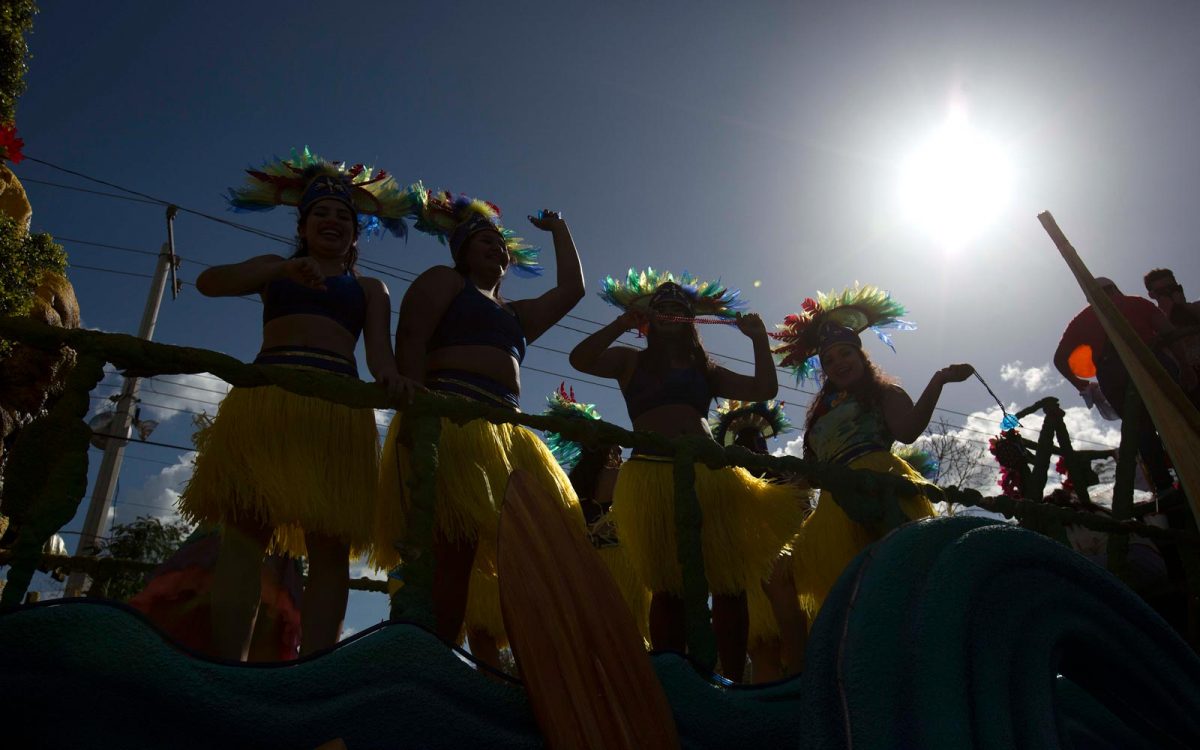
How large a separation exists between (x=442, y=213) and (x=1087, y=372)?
4045 mm

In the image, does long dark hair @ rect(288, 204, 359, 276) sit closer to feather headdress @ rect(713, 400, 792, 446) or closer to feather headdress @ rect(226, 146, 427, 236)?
feather headdress @ rect(226, 146, 427, 236)

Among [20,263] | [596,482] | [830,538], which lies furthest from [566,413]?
[20,263]

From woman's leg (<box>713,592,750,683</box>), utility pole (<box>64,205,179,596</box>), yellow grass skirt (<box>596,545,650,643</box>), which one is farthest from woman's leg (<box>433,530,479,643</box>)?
utility pole (<box>64,205,179,596</box>)

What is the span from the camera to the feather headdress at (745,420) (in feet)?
18.1

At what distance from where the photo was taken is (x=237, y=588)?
1823mm

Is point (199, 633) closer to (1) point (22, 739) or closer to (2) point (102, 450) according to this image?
(1) point (22, 739)

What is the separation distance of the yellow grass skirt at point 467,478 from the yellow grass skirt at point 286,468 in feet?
0.48

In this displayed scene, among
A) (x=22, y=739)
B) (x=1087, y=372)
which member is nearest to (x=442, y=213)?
(x=22, y=739)

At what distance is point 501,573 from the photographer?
1208 mm

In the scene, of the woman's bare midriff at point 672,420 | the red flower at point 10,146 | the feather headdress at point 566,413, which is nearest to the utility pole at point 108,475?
the red flower at point 10,146

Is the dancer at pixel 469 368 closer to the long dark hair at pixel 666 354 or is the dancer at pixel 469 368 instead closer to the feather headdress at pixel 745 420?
the long dark hair at pixel 666 354

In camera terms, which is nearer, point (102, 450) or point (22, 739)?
point (22, 739)

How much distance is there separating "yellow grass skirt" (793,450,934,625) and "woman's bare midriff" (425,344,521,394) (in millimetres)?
1392

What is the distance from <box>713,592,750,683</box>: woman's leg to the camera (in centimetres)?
261
